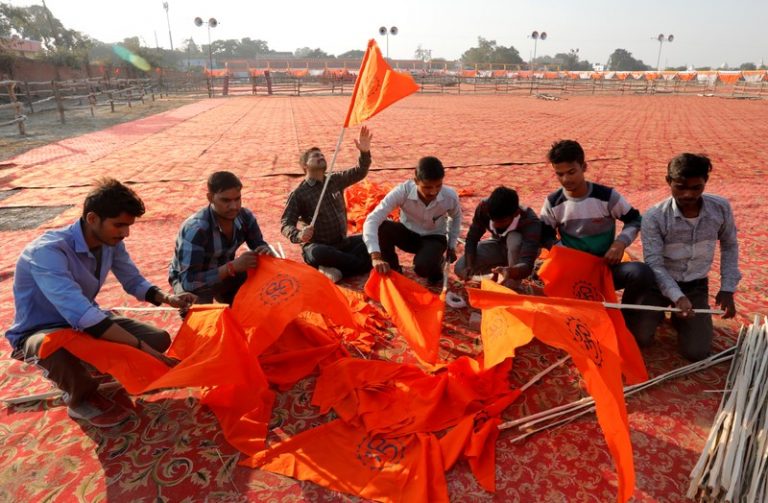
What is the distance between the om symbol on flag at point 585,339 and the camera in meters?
1.94

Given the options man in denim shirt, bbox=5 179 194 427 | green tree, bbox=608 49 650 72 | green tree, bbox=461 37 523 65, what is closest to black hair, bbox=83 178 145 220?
man in denim shirt, bbox=5 179 194 427

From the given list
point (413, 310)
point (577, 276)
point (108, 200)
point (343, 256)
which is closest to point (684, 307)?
point (577, 276)

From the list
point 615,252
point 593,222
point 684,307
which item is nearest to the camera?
point 684,307

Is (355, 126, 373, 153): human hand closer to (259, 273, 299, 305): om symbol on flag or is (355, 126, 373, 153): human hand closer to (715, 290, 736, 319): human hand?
(259, 273, 299, 305): om symbol on flag

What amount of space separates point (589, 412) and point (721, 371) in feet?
3.40

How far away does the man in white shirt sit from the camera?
3418 millimetres

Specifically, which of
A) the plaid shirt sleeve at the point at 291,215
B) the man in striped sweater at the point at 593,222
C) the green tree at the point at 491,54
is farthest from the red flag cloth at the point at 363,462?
the green tree at the point at 491,54

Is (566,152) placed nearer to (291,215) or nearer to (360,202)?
(291,215)

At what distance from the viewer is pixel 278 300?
8.41 feet

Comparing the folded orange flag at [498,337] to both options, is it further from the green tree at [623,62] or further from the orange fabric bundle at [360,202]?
the green tree at [623,62]

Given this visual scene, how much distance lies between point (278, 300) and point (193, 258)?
677 millimetres

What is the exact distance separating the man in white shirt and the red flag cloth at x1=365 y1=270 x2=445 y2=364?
26cm

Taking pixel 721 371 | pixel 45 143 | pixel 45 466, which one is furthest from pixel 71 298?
pixel 45 143

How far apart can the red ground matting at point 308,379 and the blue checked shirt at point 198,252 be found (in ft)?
1.76
